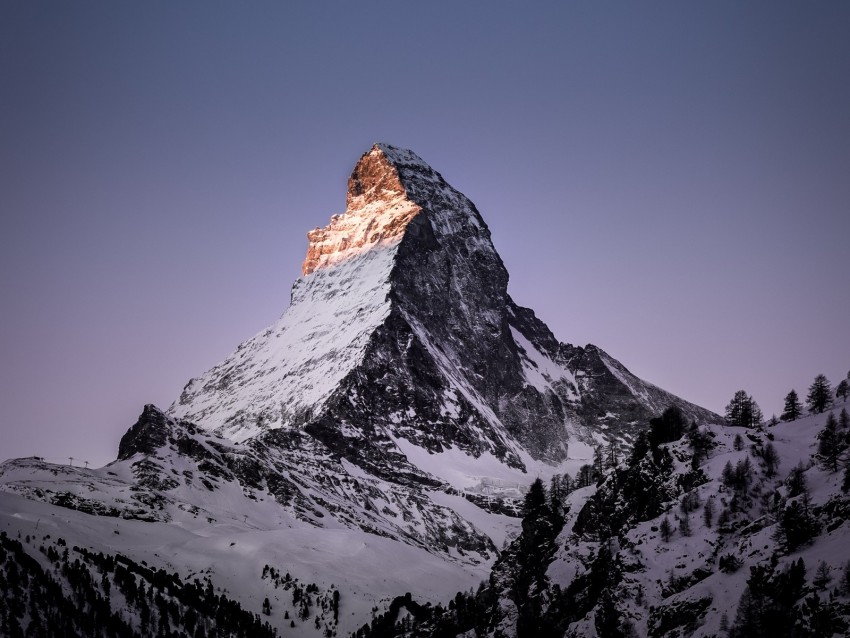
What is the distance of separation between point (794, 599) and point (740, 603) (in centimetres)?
464

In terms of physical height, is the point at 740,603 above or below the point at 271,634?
above

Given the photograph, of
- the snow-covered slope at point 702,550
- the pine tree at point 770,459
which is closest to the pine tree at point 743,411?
the snow-covered slope at point 702,550

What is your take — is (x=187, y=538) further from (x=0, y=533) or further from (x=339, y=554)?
(x=0, y=533)

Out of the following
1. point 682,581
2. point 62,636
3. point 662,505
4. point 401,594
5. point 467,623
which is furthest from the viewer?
point 401,594

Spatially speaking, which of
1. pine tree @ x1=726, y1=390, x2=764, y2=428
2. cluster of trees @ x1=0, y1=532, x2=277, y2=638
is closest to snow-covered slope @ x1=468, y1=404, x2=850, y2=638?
pine tree @ x1=726, y1=390, x2=764, y2=428

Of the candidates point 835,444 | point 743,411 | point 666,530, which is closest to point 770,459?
point 835,444

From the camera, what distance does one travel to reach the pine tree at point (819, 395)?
384ft

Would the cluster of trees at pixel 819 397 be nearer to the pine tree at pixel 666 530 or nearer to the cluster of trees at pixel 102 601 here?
the pine tree at pixel 666 530

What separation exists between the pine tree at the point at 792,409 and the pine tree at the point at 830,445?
75.2ft

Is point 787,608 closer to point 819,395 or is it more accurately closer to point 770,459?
→ point 770,459

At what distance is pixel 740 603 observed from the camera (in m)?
76.1

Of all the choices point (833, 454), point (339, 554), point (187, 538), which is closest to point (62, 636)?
point (187, 538)

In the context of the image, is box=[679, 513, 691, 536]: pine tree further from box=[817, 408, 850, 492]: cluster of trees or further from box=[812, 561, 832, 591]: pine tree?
box=[812, 561, 832, 591]: pine tree

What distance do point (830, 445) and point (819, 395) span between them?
90.8ft
